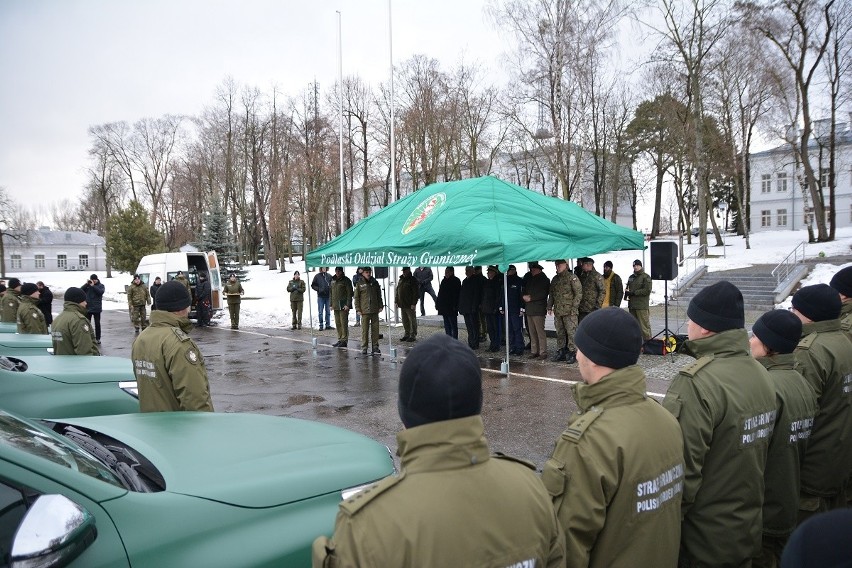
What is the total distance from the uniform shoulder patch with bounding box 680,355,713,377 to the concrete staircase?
1739 centimetres

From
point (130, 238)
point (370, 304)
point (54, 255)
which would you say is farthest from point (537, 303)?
point (54, 255)

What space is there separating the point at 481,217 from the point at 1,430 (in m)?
9.37

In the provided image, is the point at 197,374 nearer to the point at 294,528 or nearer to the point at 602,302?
the point at 294,528

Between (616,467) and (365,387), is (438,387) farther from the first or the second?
(365,387)

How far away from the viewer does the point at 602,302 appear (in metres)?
12.1

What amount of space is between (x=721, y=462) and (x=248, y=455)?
2.21 meters

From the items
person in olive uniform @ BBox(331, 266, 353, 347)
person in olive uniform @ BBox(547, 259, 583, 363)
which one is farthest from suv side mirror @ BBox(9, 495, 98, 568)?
person in olive uniform @ BBox(331, 266, 353, 347)

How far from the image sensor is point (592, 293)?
12117 millimetres

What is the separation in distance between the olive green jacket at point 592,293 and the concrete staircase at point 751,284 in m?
8.30

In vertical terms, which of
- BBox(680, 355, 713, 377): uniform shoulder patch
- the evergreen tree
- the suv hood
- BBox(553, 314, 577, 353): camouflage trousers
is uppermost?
the evergreen tree

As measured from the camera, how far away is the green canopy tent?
10.2 meters

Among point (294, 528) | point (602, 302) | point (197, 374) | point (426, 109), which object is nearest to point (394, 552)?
point (294, 528)

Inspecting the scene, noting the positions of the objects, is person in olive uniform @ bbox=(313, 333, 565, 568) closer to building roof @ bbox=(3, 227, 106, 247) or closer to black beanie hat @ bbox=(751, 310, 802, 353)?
black beanie hat @ bbox=(751, 310, 802, 353)

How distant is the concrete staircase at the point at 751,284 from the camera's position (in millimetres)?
20119
